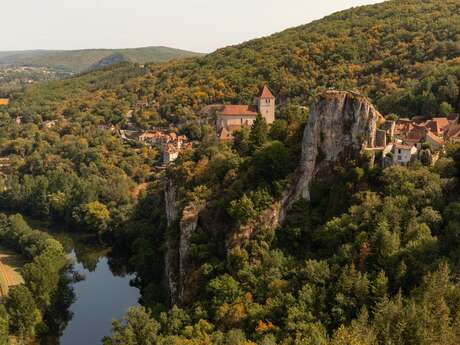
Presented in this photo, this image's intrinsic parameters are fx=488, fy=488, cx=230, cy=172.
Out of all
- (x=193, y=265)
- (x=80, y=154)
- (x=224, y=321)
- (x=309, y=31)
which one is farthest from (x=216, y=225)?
(x=309, y=31)

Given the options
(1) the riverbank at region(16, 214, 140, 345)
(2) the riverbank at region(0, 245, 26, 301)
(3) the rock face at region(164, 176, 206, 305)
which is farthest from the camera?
(2) the riverbank at region(0, 245, 26, 301)

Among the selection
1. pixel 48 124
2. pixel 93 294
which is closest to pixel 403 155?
pixel 93 294

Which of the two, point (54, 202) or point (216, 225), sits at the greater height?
point (216, 225)

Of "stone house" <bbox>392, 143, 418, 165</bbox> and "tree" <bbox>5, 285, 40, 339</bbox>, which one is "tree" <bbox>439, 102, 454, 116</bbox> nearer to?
"stone house" <bbox>392, 143, 418, 165</bbox>

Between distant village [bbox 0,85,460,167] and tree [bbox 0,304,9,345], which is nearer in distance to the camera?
distant village [bbox 0,85,460,167]

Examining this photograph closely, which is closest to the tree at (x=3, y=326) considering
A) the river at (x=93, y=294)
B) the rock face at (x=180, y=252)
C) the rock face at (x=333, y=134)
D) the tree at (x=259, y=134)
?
the river at (x=93, y=294)

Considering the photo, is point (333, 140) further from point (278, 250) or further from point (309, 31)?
point (309, 31)

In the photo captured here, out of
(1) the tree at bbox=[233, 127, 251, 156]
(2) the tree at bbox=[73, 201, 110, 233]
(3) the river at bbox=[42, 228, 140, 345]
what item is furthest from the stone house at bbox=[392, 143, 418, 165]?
(2) the tree at bbox=[73, 201, 110, 233]
